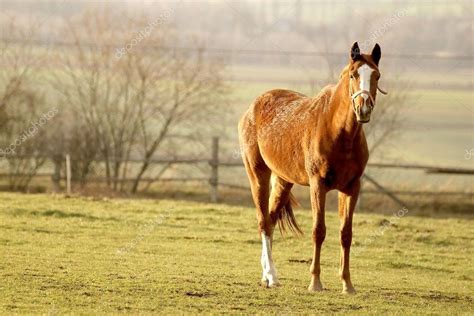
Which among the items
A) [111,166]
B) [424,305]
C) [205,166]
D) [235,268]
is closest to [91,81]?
[111,166]

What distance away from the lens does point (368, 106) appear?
7.93m

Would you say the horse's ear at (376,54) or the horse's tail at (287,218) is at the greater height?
the horse's ear at (376,54)

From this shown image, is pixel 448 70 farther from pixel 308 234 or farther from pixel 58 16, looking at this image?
pixel 308 234

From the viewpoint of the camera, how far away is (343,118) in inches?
336

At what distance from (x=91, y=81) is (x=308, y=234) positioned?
44.7ft

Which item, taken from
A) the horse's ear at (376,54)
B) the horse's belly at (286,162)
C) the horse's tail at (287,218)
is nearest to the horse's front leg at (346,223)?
the horse's belly at (286,162)

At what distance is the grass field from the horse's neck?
1.50 meters

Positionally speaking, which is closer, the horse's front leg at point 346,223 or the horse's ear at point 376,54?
the horse's ear at point 376,54

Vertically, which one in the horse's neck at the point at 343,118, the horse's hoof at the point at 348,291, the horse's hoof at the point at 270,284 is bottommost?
the horse's hoof at the point at 270,284

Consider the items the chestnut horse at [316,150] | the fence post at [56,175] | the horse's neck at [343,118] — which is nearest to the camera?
the chestnut horse at [316,150]

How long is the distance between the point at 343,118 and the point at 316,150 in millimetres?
Answer: 423

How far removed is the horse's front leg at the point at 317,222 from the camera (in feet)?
28.6

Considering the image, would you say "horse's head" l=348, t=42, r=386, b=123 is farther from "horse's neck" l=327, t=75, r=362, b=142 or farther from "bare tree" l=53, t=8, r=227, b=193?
"bare tree" l=53, t=8, r=227, b=193
